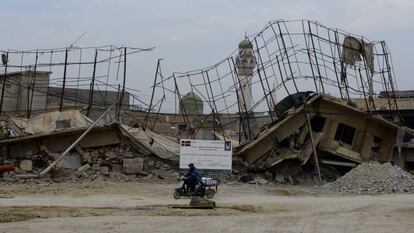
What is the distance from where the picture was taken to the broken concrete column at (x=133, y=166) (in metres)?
32.5

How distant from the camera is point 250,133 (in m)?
37.5

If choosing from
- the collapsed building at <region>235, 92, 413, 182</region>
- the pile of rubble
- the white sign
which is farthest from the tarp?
the pile of rubble

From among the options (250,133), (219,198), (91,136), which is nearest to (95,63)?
(91,136)

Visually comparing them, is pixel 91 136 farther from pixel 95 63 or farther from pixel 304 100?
pixel 304 100

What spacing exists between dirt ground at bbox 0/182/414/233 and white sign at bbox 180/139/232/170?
1158 mm

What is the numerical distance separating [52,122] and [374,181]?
16585mm

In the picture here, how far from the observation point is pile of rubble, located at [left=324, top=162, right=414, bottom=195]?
28.9 meters

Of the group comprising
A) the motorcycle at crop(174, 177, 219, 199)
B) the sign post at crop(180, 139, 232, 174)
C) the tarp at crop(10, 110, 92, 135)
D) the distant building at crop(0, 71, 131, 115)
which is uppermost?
the distant building at crop(0, 71, 131, 115)

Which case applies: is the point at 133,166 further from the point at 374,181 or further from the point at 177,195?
the point at 374,181

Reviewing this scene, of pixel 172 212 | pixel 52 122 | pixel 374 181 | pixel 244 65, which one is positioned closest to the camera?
pixel 172 212

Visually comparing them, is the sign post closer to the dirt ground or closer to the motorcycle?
the dirt ground

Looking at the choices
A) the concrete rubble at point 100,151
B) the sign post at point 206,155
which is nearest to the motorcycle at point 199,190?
the sign post at point 206,155

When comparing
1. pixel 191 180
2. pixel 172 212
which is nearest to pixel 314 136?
pixel 191 180

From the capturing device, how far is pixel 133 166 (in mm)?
32594
